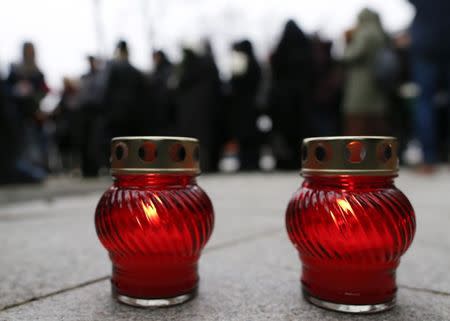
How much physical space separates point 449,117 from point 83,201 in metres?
5.21

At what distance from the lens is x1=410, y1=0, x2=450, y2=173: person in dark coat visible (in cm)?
397

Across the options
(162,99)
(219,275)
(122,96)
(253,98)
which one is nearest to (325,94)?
(253,98)

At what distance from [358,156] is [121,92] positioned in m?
4.55

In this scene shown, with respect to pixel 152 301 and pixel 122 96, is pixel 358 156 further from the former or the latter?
pixel 122 96

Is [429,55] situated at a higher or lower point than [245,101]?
higher

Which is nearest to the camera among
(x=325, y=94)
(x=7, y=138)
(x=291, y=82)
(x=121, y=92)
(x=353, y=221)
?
(x=353, y=221)

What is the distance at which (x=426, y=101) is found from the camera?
14.1 feet

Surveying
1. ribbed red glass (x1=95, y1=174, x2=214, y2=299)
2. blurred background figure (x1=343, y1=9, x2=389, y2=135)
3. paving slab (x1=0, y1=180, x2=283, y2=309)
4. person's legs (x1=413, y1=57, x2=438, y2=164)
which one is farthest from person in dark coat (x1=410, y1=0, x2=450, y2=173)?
ribbed red glass (x1=95, y1=174, x2=214, y2=299)

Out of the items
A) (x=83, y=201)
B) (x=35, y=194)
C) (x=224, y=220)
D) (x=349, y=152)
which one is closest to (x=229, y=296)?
(x=349, y=152)

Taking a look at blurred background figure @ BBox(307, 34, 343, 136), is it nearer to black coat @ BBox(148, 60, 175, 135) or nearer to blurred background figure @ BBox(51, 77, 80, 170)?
black coat @ BBox(148, 60, 175, 135)

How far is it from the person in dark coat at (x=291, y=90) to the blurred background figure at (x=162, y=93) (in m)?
1.49

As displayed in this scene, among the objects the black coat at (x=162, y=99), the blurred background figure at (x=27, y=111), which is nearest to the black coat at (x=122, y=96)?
the black coat at (x=162, y=99)

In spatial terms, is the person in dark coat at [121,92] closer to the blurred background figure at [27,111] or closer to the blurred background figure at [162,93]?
the blurred background figure at [162,93]

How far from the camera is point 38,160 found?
6973mm
